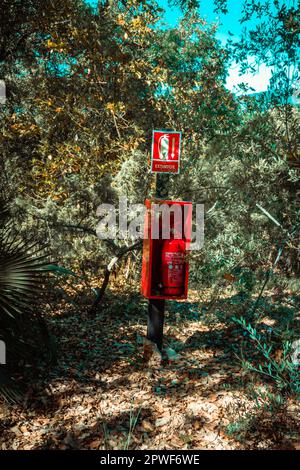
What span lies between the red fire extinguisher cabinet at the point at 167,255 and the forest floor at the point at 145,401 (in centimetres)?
89

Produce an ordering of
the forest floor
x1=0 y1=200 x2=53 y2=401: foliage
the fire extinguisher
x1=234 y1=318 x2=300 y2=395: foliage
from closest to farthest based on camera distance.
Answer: x1=234 y1=318 x2=300 y2=395: foliage
the forest floor
x1=0 y1=200 x2=53 y2=401: foliage
the fire extinguisher

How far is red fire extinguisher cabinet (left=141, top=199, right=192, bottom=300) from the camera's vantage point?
4922 mm

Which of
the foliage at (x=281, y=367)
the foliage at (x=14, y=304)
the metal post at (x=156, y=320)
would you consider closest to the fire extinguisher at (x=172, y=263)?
the metal post at (x=156, y=320)

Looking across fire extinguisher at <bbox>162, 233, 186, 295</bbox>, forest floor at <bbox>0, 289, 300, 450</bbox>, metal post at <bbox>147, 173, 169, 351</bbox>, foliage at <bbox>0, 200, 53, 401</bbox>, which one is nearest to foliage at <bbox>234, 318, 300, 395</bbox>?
forest floor at <bbox>0, 289, 300, 450</bbox>

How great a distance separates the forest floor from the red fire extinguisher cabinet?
0.89 m

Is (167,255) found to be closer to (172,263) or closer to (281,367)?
(172,263)

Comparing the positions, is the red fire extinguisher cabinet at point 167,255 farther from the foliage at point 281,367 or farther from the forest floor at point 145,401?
the foliage at point 281,367

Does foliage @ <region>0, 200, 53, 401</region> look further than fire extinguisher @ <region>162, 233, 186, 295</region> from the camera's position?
No

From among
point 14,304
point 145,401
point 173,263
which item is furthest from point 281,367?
point 14,304

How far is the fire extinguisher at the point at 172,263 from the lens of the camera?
4.92 meters

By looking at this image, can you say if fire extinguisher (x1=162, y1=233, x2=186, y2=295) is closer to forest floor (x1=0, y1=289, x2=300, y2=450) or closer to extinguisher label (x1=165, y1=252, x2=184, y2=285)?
extinguisher label (x1=165, y1=252, x2=184, y2=285)

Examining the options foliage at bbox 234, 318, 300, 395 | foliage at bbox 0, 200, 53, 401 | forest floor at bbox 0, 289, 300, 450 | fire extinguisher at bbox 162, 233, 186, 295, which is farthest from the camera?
fire extinguisher at bbox 162, 233, 186, 295

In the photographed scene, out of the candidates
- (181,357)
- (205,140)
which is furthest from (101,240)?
(181,357)
